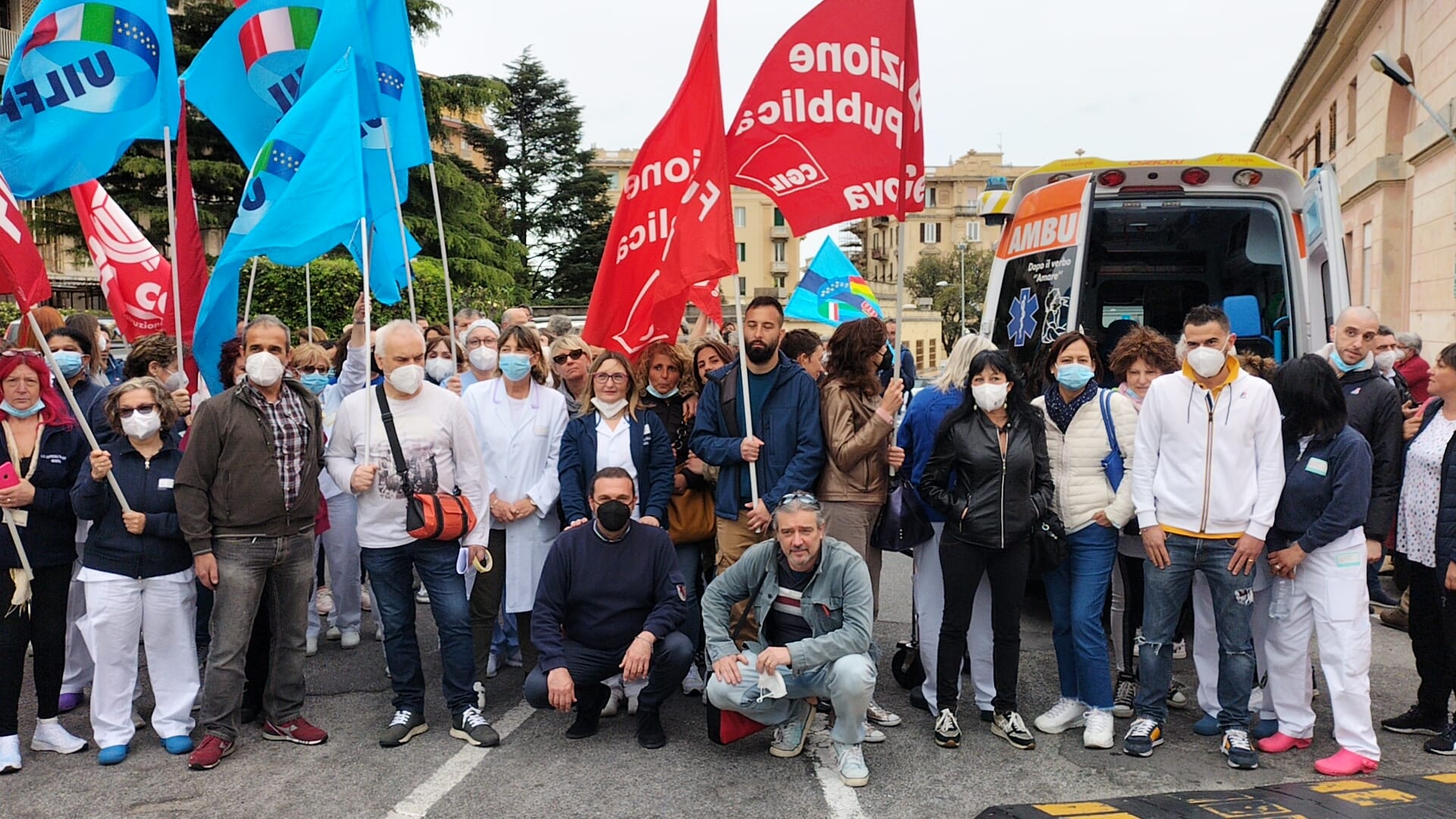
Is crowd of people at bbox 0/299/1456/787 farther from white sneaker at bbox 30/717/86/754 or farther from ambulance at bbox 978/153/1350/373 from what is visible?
ambulance at bbox 978/153/1350/373

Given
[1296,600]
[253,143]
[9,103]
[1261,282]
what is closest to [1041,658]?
[1296,600]

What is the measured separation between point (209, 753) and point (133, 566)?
91 cm

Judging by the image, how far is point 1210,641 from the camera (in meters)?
5.31

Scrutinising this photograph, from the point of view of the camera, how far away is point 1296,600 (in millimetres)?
5039

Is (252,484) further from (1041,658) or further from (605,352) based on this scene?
(1041,658)

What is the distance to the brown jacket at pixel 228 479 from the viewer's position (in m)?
4.95

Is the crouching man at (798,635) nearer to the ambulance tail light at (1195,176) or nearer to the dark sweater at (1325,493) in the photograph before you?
the dark sweater at (1325,493)

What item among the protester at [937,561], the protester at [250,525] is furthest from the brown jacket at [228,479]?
the protester at [937,561]

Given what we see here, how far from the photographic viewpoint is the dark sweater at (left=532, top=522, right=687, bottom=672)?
5.20 m

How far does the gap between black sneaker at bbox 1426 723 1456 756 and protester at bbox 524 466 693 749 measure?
3360 mm

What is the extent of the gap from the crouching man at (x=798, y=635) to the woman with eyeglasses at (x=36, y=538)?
2.98 metres

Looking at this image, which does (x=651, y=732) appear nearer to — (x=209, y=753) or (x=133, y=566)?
(x=209, y=753)

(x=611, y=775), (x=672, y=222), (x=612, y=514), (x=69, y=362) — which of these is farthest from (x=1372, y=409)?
(x=69, y=362)

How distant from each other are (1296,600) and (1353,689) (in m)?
0.43
